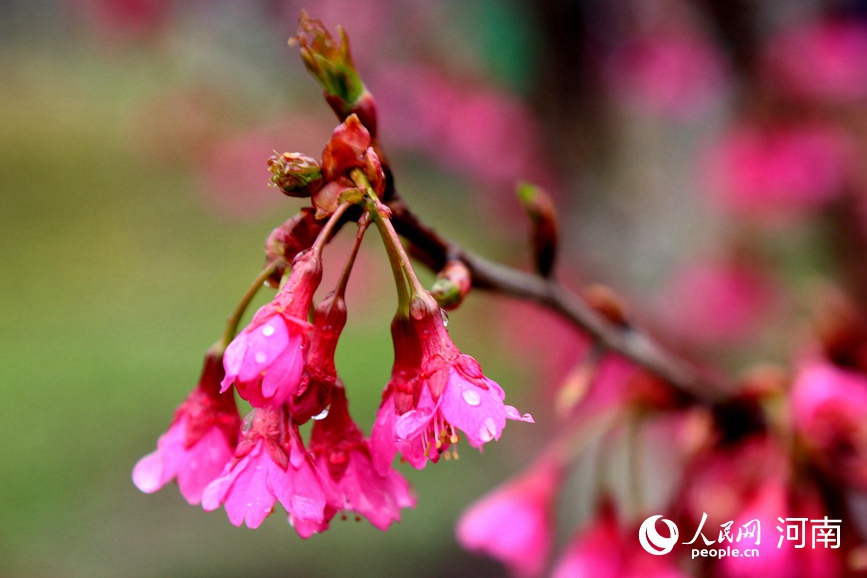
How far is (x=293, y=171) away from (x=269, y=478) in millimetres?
178

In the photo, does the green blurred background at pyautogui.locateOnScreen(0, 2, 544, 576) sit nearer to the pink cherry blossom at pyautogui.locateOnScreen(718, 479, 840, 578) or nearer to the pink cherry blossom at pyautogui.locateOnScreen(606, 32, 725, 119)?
the pink cherry blossom at pyautogui.locateOnScreen(606, 32, 725, 119)

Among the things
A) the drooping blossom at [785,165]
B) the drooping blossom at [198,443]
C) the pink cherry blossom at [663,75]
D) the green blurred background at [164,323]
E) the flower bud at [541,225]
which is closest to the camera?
the drooping blossom at [198,443]

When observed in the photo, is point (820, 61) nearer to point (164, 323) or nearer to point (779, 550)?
point (779, 550)

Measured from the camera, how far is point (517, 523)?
82 centimetres

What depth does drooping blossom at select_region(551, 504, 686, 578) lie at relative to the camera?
2.49 feet

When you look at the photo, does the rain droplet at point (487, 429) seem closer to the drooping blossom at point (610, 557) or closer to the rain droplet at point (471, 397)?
the rain droplet at point (471, 397)

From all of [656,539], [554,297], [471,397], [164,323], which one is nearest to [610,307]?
[554,297]

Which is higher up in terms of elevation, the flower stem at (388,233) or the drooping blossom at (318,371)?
the flower stem at (388,233)

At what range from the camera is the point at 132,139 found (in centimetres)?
946

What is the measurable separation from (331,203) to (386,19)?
2216 mm

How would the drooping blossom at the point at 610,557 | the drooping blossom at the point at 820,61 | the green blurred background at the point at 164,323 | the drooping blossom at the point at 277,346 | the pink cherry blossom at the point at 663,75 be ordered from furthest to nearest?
the green blurred background at the point at 164,323 < the pink cherry blossom at the point at 663,75 < the drooping blossom at the point at 820,61 < the drooping blossom at the point at 610,557 < the drooping blossom at the point at 277,346

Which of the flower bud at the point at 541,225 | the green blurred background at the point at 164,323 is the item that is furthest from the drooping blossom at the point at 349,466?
the green blurred background at the point at 164,323

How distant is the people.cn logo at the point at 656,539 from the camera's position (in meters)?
0.77

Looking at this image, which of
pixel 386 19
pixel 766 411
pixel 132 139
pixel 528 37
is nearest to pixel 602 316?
pixel 766 411
